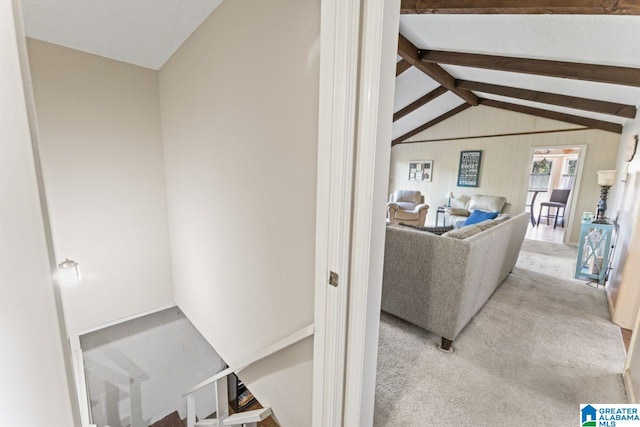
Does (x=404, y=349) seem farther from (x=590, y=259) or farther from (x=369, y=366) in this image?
(x=590, y=259)

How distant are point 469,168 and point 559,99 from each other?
2.27m

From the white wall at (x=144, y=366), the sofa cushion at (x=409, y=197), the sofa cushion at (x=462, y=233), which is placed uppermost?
the sofa cushion at (x=462, y=233)

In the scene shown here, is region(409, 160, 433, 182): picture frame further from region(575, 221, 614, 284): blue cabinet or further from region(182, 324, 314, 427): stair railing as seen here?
region(182, 324, 314, 427): stair railing

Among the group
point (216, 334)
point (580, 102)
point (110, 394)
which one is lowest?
point (110, 394)

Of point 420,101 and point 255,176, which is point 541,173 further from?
point 255,176

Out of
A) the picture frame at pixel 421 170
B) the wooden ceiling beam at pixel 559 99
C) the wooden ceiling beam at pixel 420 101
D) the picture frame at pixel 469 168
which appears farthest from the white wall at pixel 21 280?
the picture frame at pixel 421 170

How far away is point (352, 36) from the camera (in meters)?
0.85

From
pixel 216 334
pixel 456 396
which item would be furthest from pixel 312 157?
pixel 216 334

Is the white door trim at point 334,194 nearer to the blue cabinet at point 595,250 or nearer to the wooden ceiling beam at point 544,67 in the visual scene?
the wooden ceiling beam at point 544,67

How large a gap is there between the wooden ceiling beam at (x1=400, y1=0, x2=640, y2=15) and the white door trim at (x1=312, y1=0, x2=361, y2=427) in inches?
68.9

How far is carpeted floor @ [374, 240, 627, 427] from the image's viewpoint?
1.40 m

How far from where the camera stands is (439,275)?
1.83 metres

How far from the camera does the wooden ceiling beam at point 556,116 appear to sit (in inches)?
169

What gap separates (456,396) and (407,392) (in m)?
0.27
